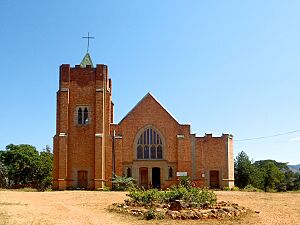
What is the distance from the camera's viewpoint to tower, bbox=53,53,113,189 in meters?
43.7

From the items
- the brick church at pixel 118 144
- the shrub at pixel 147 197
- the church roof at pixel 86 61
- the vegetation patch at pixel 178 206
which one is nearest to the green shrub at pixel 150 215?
the vegetation patch at pixel 178 206

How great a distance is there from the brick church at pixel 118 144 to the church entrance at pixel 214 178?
6.1 inches

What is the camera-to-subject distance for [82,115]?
44906 millimetres

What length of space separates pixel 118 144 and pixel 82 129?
4077mm

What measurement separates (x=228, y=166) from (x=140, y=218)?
98.4 feet

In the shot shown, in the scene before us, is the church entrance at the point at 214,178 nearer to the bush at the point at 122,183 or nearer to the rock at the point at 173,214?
the bush at the point at 122,183

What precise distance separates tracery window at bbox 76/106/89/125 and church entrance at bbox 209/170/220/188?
582 inches

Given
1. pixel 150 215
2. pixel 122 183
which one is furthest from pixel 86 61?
pixel 150 215

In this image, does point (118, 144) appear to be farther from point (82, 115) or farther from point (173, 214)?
point (173, 214)

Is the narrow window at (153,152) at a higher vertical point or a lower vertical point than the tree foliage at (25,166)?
higher

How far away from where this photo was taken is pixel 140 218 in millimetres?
17953

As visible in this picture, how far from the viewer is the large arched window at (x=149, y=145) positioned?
149 feet

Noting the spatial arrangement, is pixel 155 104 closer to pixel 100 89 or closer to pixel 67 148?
pixel 100 89

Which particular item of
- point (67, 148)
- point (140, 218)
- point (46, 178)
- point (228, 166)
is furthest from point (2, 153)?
point (140, 218)
